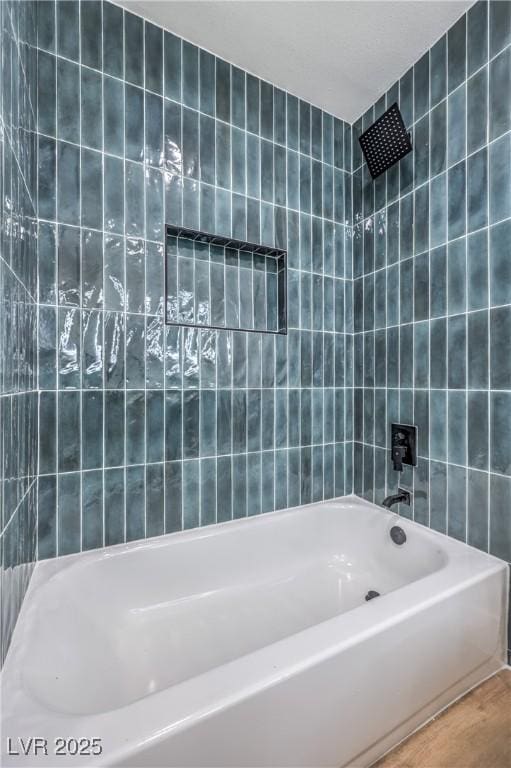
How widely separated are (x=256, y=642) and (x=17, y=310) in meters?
1.42

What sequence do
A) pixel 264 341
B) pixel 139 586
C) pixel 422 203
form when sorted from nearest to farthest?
1. pixel 139 586
2. pixel 422 203
3. pixel 264 341

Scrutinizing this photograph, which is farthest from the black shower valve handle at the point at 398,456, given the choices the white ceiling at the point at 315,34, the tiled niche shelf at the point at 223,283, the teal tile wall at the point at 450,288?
the white ceiling at the point at 315,34

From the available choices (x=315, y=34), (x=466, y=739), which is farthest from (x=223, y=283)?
(x=466, y=739)

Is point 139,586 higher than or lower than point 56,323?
lower

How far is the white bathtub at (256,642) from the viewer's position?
2.29 feet

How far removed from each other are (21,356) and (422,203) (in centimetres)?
171

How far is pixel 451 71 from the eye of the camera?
146 cm

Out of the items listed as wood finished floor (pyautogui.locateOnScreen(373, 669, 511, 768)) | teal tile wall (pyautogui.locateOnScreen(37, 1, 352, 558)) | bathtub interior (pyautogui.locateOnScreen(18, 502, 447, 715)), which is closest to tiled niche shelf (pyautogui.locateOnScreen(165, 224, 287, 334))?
teal tile wall (pyautogui.locateOnScreen(37, 1, 352, 558))

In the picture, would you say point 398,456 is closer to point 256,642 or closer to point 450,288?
point 450,288

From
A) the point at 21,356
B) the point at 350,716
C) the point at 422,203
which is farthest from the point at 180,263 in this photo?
the point at 350,716

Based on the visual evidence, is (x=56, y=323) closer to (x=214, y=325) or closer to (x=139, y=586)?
(x=214, y=325)

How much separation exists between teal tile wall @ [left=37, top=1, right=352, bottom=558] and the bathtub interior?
0.13 meters

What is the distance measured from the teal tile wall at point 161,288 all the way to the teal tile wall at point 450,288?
28 cm

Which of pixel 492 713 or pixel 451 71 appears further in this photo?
pixel 451 71
